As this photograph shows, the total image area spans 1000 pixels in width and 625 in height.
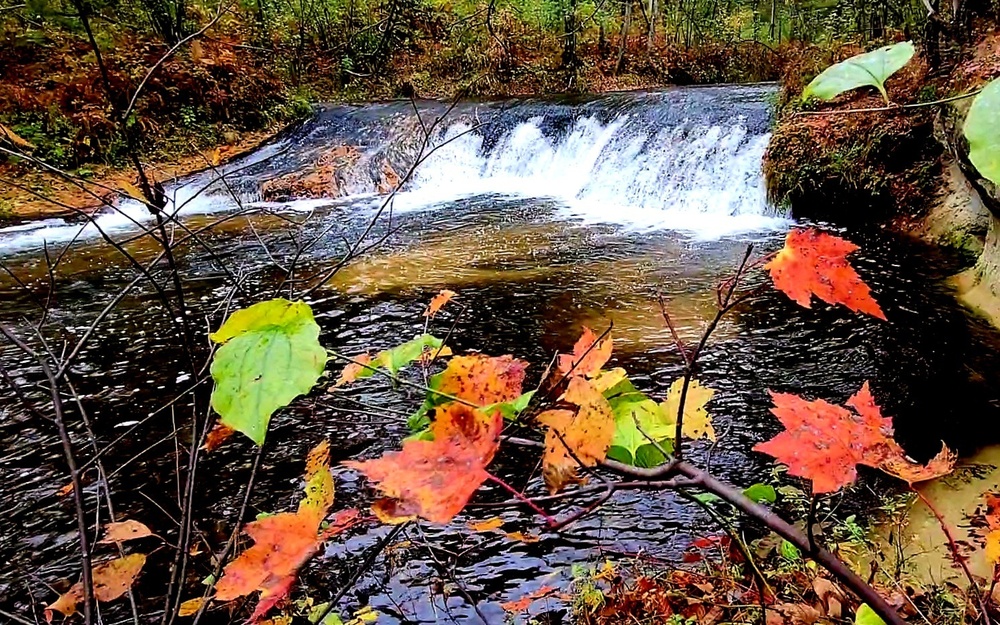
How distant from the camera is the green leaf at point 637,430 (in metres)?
0.91

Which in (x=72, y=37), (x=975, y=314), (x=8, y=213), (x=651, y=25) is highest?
(x=72, y=37)

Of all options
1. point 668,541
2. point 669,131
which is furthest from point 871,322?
point 669,131

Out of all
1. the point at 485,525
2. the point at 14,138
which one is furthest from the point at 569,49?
the point at 14,138

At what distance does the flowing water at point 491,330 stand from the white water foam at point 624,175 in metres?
0.04

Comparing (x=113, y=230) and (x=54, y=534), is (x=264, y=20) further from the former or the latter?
(x=54, y=534)

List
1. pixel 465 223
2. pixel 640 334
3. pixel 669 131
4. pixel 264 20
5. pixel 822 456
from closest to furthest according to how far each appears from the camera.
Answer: pixel 822 456, pixel 640 334, pixel 465 223, pixel 669 131, pixel 264 20

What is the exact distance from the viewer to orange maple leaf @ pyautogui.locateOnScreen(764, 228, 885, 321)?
88cm

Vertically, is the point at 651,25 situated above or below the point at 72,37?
below

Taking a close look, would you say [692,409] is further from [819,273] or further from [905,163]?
[905,163]

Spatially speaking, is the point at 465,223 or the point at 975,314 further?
the point at 465,223

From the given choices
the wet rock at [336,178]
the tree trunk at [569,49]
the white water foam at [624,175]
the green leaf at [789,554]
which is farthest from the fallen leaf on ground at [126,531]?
the tree trunk at [569,49]

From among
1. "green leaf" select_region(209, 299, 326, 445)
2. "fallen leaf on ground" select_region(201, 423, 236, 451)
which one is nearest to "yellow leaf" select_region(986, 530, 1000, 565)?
"green leaf" select_region(209, 299, 326, 445)

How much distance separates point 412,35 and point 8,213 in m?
12.0

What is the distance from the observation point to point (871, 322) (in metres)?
4.85
